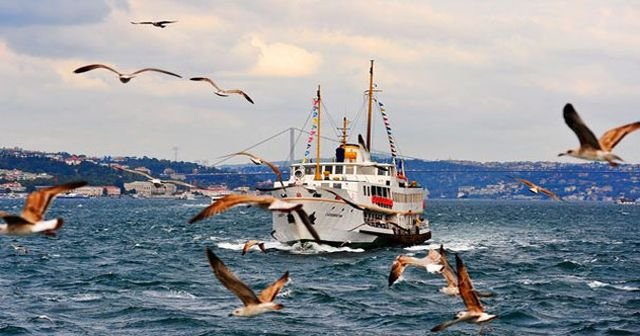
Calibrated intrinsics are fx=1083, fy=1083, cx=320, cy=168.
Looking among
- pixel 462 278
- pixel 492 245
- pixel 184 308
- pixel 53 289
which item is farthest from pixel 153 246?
pixel 462 278

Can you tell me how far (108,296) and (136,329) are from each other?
951 centimetres

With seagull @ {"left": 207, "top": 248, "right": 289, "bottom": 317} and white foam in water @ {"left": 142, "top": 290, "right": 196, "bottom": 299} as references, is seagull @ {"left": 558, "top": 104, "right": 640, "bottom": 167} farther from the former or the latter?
white foam in water @ {"left": 142, "top": 290, "right": 196, "bottom": 299}

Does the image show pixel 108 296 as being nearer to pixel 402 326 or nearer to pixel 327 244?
pixel 402 326

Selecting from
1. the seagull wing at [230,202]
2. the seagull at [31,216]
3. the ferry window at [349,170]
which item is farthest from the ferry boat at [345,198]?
the seagull at [31,216]

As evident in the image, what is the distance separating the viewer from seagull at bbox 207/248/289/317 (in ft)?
61.5

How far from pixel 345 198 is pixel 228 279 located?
48.1m

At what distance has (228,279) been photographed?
18.8 metres

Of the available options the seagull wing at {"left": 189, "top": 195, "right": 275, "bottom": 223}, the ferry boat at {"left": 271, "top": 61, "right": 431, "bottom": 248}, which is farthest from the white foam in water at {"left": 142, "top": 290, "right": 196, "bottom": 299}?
the seagull wing at {"left": 189, "top": 195, "right": 275, "bottom": 223}

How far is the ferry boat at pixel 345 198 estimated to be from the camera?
65.9 metres

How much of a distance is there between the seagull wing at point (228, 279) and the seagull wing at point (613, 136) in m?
6.79

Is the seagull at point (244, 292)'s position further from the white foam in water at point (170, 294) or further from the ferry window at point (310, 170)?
the ferry window at point (310, 170)

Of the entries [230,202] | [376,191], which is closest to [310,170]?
[376,191]

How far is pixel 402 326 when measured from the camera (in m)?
40.1

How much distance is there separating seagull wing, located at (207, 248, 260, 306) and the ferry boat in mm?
43227
